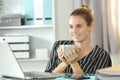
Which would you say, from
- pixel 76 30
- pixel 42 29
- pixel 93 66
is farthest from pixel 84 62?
pixel 42 29

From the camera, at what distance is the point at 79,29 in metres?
1.74

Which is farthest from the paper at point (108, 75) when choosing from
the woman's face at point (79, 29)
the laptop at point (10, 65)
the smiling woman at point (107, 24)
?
the smiling woman at point (107, 24)

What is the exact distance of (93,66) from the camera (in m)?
1.74

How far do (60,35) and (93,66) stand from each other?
999 mm

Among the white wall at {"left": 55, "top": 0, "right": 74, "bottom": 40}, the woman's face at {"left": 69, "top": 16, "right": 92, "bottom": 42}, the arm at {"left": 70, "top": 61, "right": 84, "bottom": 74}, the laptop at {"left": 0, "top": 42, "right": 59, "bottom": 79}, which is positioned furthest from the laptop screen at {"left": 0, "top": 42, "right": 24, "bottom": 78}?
the white wall at {"left": 55, "top": 0, "right": 74, "bottom": 40}

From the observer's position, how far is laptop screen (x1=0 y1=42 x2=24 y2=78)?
4.36 ft

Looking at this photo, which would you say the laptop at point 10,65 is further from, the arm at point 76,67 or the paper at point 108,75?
the paper at point 108,75

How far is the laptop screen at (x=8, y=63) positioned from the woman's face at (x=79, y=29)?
0.53 m

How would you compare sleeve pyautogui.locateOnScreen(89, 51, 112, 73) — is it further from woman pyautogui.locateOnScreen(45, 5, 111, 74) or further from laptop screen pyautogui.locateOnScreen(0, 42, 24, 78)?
laptop screen pyautogui.locateOnScreen(0, 42, 24, 78)

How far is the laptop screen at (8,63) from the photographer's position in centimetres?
133

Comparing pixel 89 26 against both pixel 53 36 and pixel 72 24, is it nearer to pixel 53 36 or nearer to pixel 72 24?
pixel 72 24

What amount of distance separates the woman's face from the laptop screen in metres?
0.53

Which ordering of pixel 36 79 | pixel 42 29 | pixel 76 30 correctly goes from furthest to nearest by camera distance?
pixel 42 29
pixel 76 30
pixel 36 79

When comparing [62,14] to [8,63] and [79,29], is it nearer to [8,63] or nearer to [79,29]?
[79,29]
